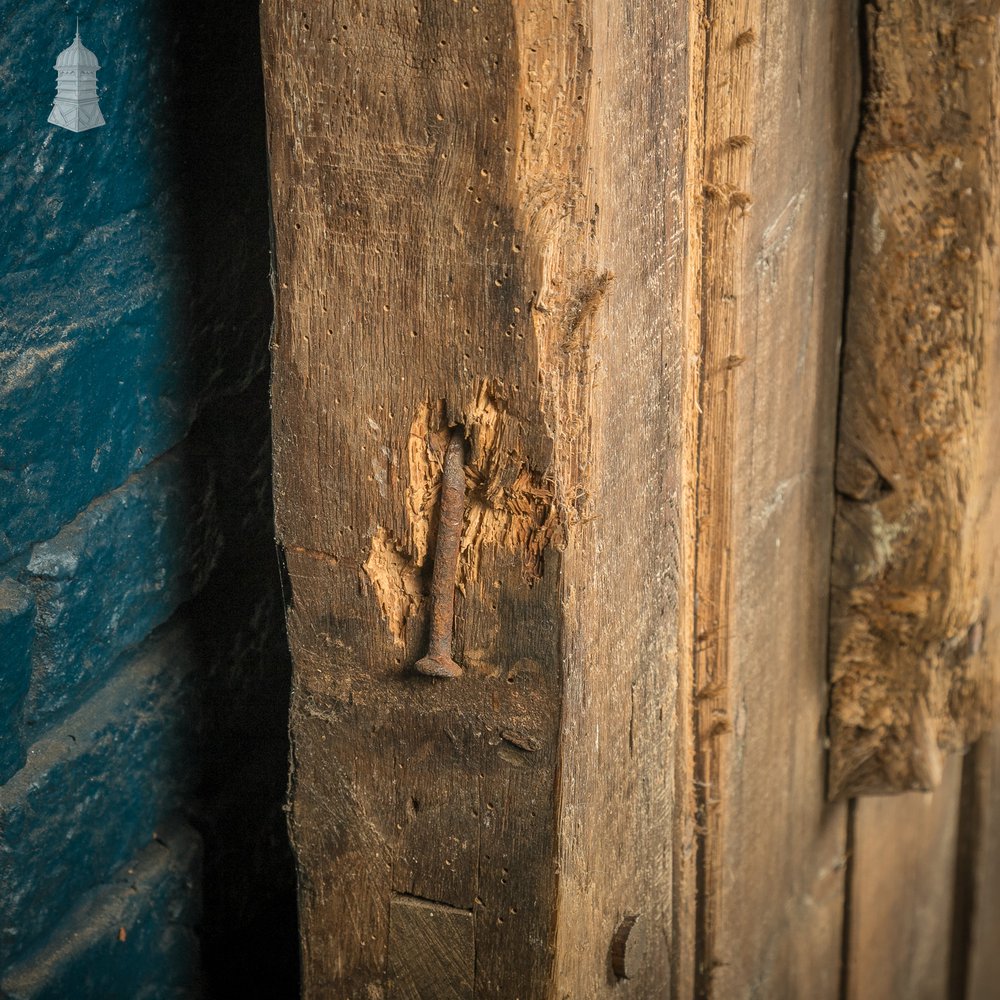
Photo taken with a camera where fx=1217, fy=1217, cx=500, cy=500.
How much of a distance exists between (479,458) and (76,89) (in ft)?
1.27

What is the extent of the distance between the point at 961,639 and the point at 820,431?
0.30 m

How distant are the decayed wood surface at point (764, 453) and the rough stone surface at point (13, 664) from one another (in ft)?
1.76

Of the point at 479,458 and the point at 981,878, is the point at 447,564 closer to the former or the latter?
the point at 479,458

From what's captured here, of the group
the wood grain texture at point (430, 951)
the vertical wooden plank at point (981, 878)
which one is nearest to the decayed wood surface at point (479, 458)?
the wood grain texture at point (430, 951)

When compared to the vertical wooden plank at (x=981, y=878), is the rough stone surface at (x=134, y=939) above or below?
above

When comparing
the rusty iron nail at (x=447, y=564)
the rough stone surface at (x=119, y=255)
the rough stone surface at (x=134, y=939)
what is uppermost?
the rough stone surface at (x=119, y=255)

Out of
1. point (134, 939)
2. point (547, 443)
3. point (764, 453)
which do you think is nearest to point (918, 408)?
point (764, 453)

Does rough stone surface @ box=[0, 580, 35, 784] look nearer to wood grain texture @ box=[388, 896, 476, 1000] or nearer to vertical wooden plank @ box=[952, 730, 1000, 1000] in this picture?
wood grain texture @ box=[388, 896, 476, 1000]

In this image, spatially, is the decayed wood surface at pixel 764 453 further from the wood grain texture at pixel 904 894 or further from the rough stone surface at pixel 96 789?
the rough stone surface at pixel 96 789

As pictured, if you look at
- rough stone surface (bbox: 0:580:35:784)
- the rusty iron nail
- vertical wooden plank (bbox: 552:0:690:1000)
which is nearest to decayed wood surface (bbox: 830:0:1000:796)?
vertical wooden plank (bbox: 552:0:690:1000)

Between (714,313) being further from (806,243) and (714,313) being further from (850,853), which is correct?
(850,853)

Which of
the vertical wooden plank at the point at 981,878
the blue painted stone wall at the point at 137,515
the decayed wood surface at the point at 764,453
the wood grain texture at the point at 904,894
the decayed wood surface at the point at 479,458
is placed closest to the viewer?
the decayed wood surface at the point at 479,458

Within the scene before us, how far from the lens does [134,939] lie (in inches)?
40.2

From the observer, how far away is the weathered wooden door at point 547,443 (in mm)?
766
